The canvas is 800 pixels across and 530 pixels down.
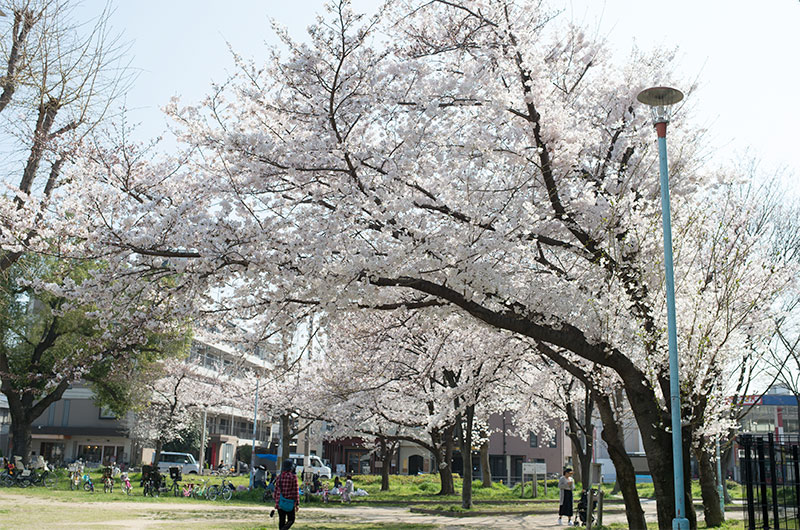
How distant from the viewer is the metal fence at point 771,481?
920cm

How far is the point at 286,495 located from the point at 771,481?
7386mm

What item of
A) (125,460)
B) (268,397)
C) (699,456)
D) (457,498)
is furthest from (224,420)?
(699,456)

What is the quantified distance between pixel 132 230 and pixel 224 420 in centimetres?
5536

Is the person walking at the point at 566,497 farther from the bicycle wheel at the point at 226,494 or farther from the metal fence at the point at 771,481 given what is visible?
the bicycle wheel at the point at 226,494

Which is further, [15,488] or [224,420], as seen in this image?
[224,420]

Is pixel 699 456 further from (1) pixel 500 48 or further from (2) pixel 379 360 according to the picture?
(2) pixel 379 360

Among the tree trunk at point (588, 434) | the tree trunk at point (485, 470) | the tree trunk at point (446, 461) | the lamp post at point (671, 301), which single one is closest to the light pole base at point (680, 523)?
the lamp post at point (671, 301)

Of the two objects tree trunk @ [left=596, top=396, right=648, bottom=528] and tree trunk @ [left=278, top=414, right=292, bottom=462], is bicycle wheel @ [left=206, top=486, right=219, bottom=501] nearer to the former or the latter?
tree trunk @ [left=278, top=414, right=292, bottom=462]

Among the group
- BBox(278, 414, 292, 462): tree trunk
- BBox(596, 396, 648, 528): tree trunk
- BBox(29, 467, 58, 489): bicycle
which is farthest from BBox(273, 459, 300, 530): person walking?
BBox(278, 414, 292, 462): tree trunk

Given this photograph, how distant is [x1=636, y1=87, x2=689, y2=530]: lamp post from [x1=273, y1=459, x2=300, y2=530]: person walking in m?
6.05

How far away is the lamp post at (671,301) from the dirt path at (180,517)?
7.39 meters

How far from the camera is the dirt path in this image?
1281 cm

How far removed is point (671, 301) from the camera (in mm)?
8656

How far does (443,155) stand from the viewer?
1009cm
